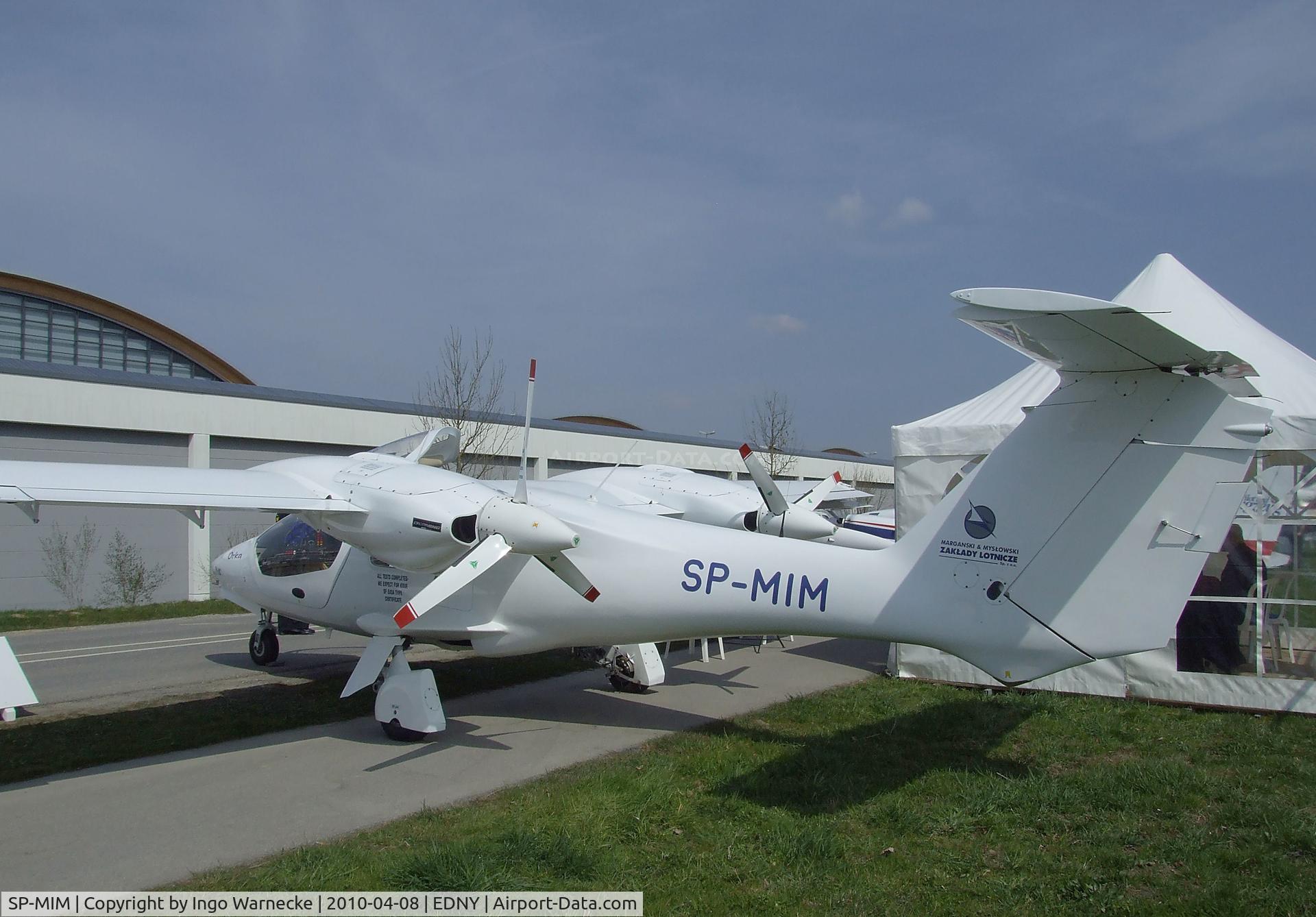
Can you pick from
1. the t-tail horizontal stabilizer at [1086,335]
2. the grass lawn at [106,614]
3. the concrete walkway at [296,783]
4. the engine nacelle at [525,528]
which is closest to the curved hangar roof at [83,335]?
the grass lawn at [106,614]

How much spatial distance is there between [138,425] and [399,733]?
672 inches

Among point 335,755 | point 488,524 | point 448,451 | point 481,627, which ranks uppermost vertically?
point 448,451

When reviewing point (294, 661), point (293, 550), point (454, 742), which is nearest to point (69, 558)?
point (294, 661)

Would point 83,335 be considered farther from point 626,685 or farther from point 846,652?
point 846,652

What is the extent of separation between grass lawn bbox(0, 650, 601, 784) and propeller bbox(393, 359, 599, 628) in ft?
8.92

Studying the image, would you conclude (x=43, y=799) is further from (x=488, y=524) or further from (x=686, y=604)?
(x=686, y=604)

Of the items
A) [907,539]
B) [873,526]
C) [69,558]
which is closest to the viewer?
[907,539]

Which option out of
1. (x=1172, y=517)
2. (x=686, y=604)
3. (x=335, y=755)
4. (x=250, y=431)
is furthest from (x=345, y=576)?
(x=250, y=431)

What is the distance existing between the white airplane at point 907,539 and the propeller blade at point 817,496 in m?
4.99

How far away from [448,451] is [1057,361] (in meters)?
7.01

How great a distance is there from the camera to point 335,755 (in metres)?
7.66

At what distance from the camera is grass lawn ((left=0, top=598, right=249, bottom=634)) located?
1794cm

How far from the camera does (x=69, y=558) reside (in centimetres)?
2062

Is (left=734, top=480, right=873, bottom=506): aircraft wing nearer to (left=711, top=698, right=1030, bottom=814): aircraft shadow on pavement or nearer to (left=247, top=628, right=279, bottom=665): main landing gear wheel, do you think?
(left=711, top=698, right=1030, bottom=814): aircraft shadow on pavement
